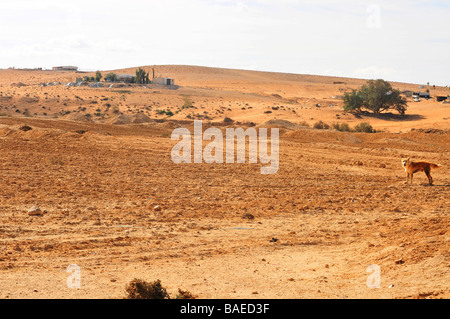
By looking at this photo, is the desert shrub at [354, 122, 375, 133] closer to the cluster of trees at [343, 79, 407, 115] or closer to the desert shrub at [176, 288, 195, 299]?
the cluster of trees at [343, 79, 407, 115]

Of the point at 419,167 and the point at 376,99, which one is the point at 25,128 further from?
the point at 376,99

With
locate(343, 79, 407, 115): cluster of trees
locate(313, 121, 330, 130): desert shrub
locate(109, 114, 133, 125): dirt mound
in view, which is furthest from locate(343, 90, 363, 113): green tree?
locate(109, 114, 133, 125): dirt mound

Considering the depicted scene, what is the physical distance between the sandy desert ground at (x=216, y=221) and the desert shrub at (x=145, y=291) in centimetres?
54

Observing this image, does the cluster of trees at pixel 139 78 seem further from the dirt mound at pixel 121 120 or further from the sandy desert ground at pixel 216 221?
the sandy desert ground at pixel 216 221

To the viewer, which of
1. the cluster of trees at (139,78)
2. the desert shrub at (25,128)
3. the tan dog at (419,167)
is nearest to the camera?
the tan dog at (419,167)

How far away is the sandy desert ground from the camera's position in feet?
26.7

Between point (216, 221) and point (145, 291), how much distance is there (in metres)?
5.53

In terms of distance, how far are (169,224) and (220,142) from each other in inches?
691

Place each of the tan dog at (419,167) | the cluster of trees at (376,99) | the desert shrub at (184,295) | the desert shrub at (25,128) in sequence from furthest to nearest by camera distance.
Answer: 1. the cluster of trees at (376,99)
2. the desert shrub at (25,128)
3. the tan dog at (419,167)
4. the desert shrub at (184,295)

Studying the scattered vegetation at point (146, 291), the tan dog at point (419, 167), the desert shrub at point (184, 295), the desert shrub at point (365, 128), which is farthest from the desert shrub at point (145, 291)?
the desert shrub at point (365, 128)

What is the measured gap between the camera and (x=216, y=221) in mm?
12383

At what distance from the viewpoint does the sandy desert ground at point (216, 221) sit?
812 cm

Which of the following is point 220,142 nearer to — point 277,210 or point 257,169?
point 257,169

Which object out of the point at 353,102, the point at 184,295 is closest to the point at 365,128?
the point at 353,102
